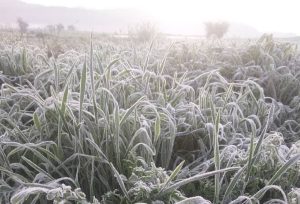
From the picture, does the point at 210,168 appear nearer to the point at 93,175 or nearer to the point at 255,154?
the point at 255,154

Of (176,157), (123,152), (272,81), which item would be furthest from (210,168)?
(272,81)

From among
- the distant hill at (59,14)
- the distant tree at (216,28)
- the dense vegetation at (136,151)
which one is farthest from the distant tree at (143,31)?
the distant hill at (59,14)

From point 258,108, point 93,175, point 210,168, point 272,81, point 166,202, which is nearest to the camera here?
point 166,202

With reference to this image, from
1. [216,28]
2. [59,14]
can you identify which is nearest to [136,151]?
[216,28]

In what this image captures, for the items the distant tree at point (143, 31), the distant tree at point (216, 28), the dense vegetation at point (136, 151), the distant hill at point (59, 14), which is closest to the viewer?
the dense vegetation at point (136, 151)

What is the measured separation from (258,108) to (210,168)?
466 mm

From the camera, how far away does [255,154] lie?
0.92 meters

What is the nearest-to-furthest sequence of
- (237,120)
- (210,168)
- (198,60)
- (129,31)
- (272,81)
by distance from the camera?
(210,168) < (237,120) < (272,81) < (198,60) < (129,31)

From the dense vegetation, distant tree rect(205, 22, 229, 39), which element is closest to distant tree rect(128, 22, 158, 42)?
distant tree rect(205, 22, 229, 39)

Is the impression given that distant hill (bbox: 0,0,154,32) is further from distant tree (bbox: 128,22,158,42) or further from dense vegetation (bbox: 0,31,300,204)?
dense vegetation (bbox: 0,31,300,204)

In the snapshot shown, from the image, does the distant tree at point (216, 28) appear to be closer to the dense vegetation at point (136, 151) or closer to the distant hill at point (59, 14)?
the dense vegetation at point (136, 151)

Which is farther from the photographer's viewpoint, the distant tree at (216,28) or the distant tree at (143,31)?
the distant tree at (216,28)

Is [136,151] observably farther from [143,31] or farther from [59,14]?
[59,14]

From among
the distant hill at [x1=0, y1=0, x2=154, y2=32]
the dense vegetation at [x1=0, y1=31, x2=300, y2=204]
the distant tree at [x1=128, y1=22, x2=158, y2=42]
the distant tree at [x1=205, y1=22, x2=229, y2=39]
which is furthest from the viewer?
the distant hill at [x1=0, y1=0, x2=154, y2=32]
